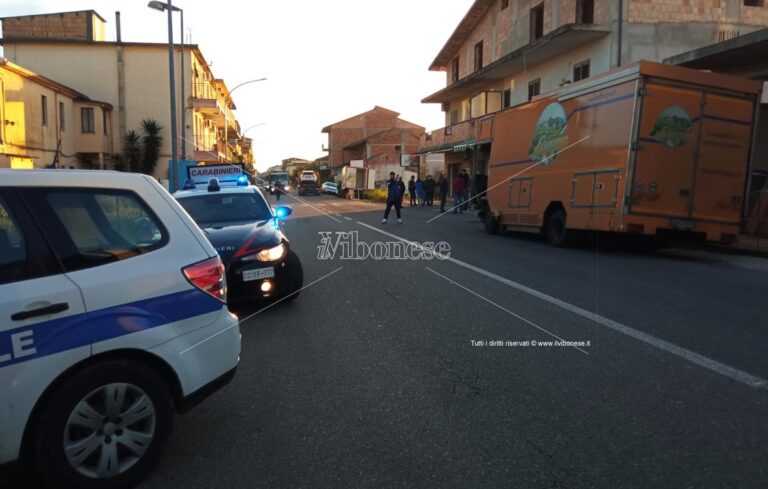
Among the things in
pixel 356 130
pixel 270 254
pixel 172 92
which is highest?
pixel 356 130

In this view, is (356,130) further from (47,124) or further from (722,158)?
(722,158)

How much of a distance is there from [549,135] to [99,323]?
12.3m

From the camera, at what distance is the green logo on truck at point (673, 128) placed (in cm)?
1101

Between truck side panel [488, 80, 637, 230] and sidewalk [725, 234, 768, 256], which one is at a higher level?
truck side panel [488, 80, 637, 230]

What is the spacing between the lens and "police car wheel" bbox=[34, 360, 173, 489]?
276 cm

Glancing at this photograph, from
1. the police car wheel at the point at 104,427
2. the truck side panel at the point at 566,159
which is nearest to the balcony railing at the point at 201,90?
the truck side panel at the point at 566,159

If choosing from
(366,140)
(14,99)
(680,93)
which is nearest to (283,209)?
(680,93)

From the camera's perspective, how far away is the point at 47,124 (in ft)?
97.2

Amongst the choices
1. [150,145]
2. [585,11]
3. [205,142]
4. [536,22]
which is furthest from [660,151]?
[205,142]

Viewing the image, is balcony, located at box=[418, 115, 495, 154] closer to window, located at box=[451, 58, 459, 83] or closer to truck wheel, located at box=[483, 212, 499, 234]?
window, located at box=[451, 58, 459, 83]

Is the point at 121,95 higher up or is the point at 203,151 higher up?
the point at 121,95

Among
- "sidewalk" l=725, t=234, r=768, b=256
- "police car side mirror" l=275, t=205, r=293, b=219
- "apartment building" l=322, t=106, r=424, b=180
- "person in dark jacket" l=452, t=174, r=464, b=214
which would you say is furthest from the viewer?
"apartment building" l=322, t=106, r=424, b=180

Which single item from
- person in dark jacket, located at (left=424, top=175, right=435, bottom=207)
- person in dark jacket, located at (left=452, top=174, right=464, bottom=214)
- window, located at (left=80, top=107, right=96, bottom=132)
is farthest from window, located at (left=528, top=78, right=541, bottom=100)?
window, located at (left=80, top=107, right=96, bottom=132)

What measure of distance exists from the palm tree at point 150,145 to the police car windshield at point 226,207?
3249cm
